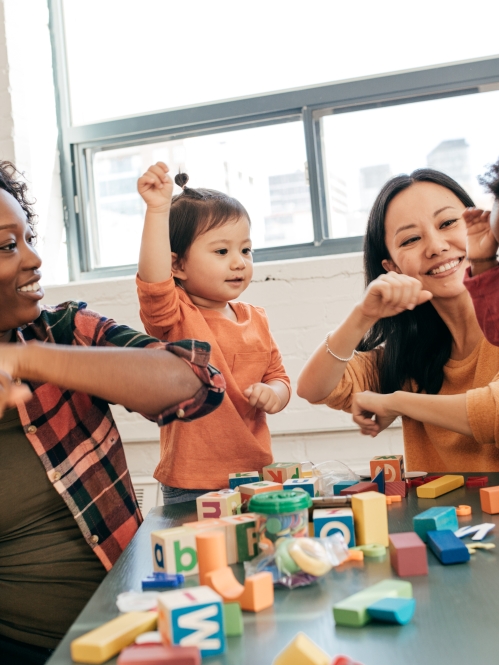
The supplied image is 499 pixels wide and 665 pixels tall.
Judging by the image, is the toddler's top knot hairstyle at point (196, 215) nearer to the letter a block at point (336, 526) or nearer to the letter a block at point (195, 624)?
the letter a block at point (336, 526)

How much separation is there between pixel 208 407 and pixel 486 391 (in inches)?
19.6

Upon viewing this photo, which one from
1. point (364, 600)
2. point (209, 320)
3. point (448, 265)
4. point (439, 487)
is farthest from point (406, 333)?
point (364, 600)

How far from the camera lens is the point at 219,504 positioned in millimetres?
844

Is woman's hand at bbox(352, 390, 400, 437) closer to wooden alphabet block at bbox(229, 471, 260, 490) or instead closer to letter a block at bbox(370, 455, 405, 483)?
letter a block at bbox(370, 455, 405, 483)

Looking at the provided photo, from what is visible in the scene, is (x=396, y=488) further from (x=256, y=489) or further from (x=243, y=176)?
(x=243, y=176)

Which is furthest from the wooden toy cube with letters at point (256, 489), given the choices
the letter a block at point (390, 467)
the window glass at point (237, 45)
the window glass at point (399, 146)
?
the window glass at point (237, 45)

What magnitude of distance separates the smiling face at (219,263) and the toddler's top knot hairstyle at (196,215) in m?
0.01

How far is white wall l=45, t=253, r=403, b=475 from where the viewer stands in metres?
2.11

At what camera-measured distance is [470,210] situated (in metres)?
1.19

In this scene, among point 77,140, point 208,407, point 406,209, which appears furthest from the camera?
A: point 77,140

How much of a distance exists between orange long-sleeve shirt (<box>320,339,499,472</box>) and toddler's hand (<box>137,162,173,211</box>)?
511 millimetres

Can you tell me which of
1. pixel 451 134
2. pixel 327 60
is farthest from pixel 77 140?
pixel 451 134

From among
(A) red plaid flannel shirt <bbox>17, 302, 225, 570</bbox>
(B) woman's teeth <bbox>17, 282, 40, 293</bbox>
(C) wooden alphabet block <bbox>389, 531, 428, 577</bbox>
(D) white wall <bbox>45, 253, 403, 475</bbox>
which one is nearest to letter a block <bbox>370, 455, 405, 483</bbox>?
(A) red plaid flannel shirt <bbox>17, 302, 225, 570</bbox>

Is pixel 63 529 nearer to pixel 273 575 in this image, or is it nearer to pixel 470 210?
pixel 273 575
